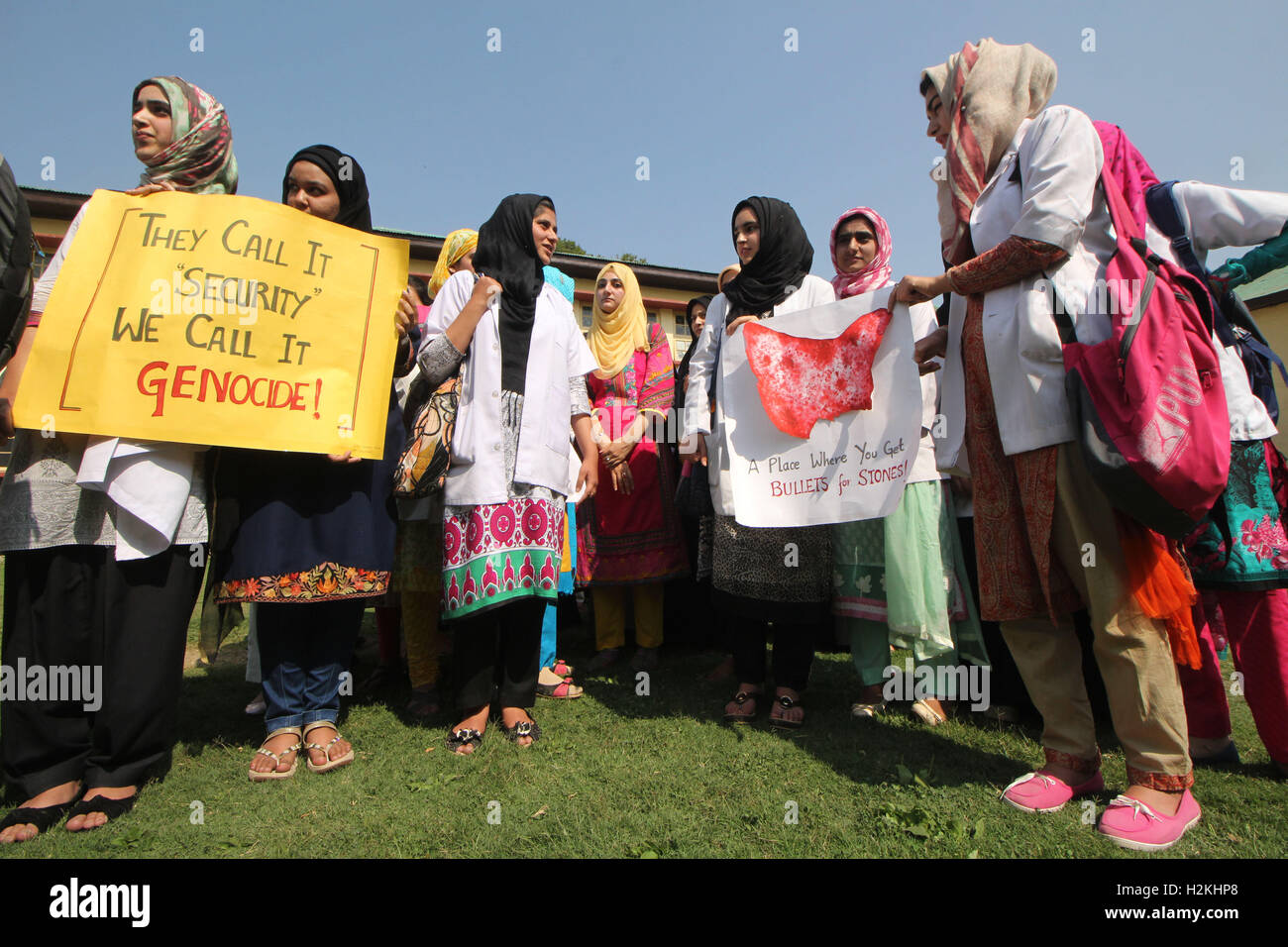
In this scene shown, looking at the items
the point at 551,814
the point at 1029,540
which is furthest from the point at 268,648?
the point at 1029,540

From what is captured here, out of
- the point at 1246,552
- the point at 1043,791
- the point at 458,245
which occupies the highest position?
the point at 458,245

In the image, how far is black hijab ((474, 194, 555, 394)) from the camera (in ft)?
9.56

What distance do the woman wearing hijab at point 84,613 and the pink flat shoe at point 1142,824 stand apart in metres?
2.85

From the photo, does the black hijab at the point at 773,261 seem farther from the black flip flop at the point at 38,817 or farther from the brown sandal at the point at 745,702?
the black flip flop at the point at 38,817

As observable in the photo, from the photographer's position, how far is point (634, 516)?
4.16m

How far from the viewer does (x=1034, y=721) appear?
2.94 m

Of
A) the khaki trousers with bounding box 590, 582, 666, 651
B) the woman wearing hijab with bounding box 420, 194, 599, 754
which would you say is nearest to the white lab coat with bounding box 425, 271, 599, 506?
the woman wearing hijab with bounding box 420, 194, 599, 754

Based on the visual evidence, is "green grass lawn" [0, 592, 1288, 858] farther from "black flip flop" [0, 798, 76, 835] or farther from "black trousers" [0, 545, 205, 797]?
"black trousers" [0, 545, 205, 797]

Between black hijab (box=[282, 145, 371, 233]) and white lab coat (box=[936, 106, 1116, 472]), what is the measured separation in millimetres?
2319

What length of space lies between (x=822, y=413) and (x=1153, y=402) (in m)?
1.22

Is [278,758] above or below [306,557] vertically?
below

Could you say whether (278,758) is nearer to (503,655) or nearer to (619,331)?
(503,655)

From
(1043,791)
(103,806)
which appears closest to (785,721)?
(1043,791)
